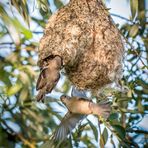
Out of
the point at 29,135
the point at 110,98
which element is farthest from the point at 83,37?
the point at 29,135

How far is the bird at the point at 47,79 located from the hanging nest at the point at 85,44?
0.08 meters

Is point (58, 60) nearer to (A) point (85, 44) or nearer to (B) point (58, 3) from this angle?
(A) point (85, 44)

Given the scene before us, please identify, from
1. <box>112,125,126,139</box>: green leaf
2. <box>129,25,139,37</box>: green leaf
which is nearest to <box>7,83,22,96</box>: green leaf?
<box>129,25,139,37</box>: green leaf

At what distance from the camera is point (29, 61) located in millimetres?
2762

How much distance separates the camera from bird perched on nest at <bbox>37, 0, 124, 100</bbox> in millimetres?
1573

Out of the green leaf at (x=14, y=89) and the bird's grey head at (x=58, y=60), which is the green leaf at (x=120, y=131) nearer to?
the bird's grey head at (x=58, y=60)

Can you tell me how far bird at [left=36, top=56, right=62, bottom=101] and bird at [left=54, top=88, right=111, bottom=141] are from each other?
1.03ft

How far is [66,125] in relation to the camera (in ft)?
5.70

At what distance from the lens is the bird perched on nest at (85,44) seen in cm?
157


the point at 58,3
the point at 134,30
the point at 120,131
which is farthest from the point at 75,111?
the point at 134,30

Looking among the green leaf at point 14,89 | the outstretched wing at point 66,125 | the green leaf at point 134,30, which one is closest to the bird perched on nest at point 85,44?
the outstretched wing at point 66,125

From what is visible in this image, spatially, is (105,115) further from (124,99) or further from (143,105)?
(143,105)

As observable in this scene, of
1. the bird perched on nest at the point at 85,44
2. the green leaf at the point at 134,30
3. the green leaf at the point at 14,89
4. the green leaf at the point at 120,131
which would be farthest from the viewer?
the green leaf at the point at 14,89

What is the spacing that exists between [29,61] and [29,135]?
0.45 meters
